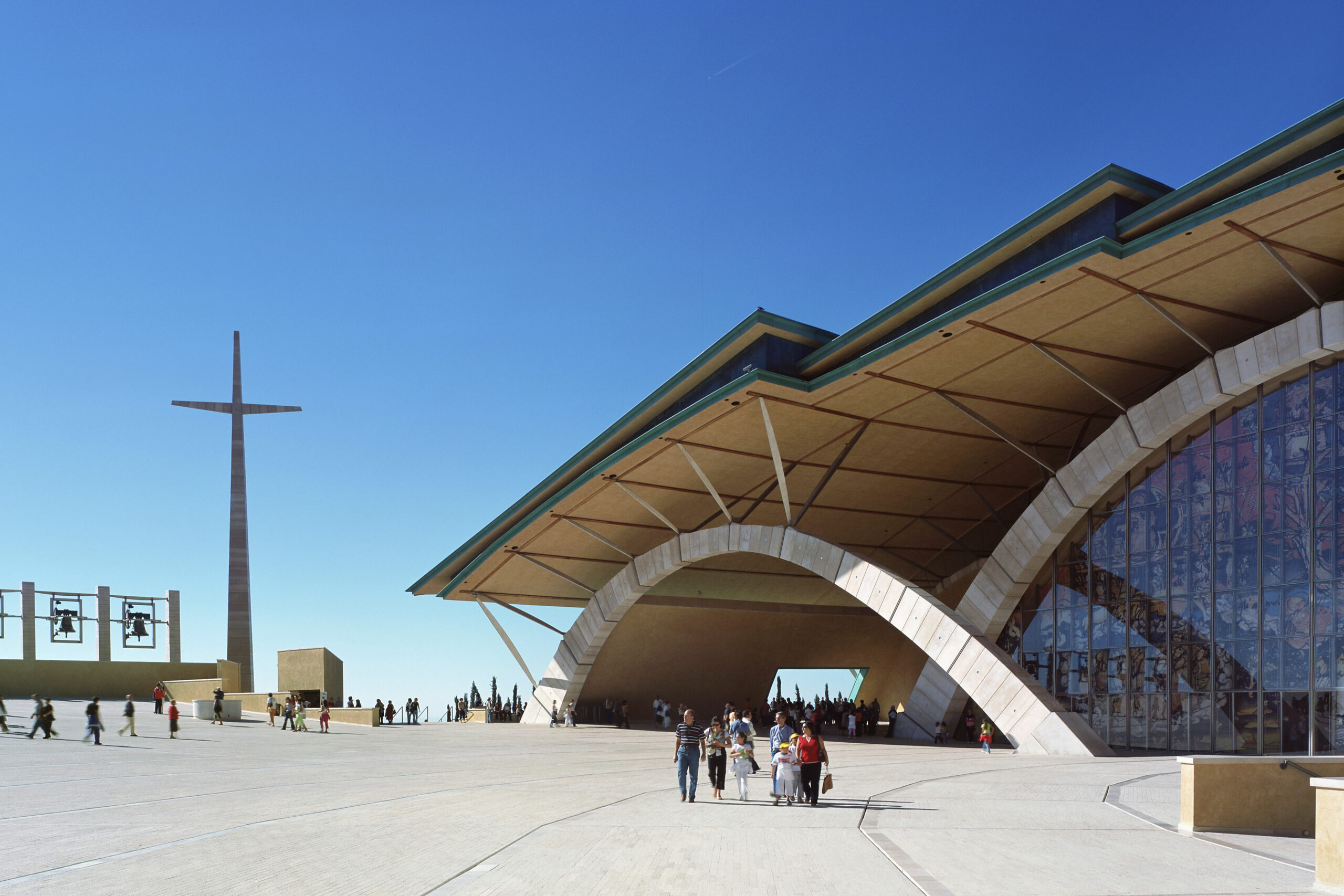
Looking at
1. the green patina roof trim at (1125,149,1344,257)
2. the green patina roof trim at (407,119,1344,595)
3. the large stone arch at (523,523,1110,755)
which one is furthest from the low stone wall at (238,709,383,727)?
the green patina roof trim at (1125,149,1344,257)

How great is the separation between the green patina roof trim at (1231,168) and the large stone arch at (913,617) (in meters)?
12.2

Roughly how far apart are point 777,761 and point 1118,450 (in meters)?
16.8

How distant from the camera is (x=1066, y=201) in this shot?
26938 mm

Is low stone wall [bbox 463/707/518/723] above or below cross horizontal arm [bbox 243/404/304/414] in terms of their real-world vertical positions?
below

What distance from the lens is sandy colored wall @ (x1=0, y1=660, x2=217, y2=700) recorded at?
5709 centimetres

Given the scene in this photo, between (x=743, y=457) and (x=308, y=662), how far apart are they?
30.5 metres

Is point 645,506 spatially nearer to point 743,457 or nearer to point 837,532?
point 743,457

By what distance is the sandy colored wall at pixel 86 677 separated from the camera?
57094 millimetres

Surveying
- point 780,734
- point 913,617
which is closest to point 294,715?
point 913,617

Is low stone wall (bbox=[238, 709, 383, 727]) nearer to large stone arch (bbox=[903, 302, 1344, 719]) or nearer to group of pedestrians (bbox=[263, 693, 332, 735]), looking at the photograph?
group of pedestrians (bbox=[263, 693, 332, 735])

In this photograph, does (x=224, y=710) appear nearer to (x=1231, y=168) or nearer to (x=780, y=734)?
(x=780, y=734)

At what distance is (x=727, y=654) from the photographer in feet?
182

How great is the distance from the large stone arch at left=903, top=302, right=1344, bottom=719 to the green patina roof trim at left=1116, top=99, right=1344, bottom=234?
4075mm

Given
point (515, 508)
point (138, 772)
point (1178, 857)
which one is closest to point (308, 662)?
point (515, 508)
